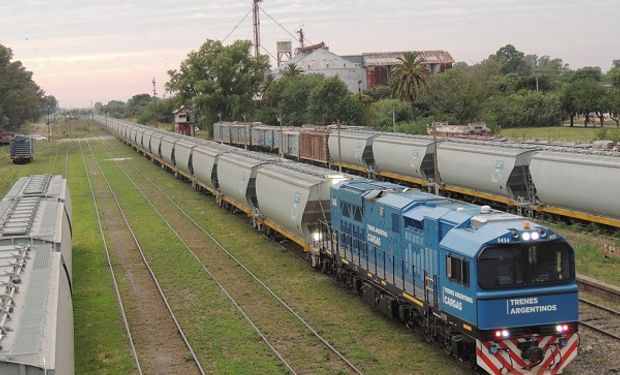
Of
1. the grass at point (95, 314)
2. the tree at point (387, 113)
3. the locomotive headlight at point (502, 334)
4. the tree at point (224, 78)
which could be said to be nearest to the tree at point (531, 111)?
the tree at point (387, 113)

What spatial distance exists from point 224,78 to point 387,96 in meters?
27.4

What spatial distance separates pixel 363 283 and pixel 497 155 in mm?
16956

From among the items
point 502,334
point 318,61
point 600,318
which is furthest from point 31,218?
point 318,61

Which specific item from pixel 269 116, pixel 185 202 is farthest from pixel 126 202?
pixel 269 116

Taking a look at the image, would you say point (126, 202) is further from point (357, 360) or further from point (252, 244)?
point (357, 360)

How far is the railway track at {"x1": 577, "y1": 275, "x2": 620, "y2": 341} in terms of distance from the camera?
19031 mm

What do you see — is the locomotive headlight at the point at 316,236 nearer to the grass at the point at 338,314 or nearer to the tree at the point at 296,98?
the grass at the point at 338,314

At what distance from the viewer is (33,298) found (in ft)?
41.8

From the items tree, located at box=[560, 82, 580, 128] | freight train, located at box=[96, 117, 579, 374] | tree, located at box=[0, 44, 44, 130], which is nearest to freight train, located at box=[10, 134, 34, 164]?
tree, located at box=[0, 44, 44, 130]

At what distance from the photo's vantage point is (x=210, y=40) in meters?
112

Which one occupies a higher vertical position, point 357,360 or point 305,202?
point 305,202

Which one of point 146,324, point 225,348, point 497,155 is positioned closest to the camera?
point 225,348

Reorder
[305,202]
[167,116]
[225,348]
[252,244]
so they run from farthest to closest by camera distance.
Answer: [167,116] < [252,244] < [305,202] < [225,348]

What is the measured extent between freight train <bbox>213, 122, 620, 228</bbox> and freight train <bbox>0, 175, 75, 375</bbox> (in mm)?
18955
